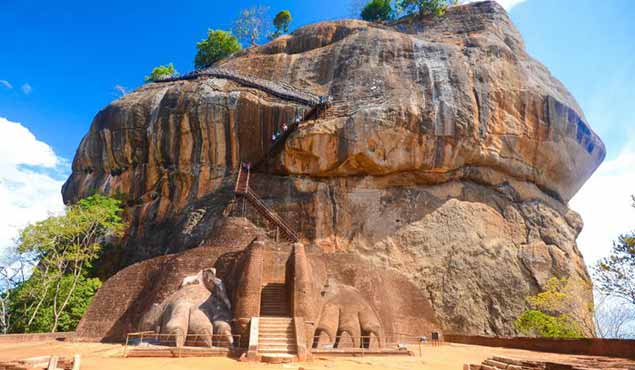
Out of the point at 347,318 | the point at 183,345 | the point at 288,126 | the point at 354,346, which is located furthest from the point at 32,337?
the point at 288,126

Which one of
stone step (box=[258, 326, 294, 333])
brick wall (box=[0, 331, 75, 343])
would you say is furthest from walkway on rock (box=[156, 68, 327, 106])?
stone step (box=[258, 326, 294, 333])

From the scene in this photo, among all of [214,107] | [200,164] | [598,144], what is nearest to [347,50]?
[214,107]

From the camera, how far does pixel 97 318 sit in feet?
53.6

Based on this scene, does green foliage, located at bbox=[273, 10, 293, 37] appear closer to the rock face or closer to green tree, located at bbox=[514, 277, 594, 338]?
the rock face

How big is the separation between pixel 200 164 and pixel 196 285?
1477 centimetres

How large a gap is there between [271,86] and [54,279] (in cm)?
1576

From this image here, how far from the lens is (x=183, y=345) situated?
11.6 m

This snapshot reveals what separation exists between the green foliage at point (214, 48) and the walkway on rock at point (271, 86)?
12.1m

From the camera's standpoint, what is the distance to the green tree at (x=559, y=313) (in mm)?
19344

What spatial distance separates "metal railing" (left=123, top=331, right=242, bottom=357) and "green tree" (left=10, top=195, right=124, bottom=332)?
988cm

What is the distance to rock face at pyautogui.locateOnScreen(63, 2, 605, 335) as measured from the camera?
2409 cm

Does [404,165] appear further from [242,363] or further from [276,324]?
[242,363]

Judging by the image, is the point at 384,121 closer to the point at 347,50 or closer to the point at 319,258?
the point at 347,50

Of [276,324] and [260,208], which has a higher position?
[260,208]
